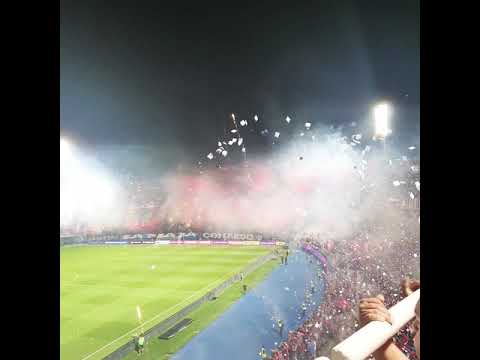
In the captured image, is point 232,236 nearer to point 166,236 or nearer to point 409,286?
point 166,236

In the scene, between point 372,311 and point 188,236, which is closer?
point 372,311

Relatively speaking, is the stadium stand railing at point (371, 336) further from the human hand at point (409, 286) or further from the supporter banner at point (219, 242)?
the supporter banner at point (219, 242)

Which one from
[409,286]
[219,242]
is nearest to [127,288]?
[219,242]

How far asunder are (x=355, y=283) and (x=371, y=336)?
3.65 ft

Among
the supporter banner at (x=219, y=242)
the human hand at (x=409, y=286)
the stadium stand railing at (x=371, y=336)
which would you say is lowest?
the stadium stand railing at (x=371, y=336)

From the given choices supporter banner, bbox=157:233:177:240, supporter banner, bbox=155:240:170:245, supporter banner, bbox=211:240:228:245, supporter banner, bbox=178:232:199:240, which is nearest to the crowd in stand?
supporter banner, bbox=211:240:228:245

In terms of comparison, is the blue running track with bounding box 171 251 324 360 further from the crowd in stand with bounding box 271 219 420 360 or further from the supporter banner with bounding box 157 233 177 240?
the supporter banner with bounding box 157 233 177 240

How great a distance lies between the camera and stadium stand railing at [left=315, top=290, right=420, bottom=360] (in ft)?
8.04

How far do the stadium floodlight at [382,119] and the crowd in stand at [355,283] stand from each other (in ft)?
2.94

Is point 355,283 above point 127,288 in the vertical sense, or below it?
above

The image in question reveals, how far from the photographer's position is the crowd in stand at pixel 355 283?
3365mm

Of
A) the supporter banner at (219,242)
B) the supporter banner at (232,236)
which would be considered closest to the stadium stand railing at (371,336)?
the supporter banner at (232,236)

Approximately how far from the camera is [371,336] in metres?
2.54
